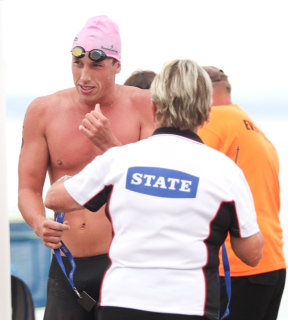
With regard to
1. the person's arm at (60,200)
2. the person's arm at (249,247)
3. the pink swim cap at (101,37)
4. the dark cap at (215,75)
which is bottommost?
the person's arm at (249,247)

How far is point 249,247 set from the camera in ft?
8.72

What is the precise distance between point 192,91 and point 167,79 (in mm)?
82

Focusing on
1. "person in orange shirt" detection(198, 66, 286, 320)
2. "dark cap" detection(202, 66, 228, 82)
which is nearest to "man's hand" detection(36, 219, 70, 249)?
"person in orange shirt" detection(198, 66, 286, 320)

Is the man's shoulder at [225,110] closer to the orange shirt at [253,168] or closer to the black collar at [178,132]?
the orange shirt at [253,168]

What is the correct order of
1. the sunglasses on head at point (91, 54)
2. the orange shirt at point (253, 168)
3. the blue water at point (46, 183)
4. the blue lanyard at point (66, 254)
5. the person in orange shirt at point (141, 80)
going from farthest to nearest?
the blue water at point (46, 183) < the person in orange shirt at point (141, 80) < the orange shirt at point (253, 168) < the sunglasses on head at point (91, 54) < the blue lanyard at point (66, 254)

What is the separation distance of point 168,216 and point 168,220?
0.01 metres

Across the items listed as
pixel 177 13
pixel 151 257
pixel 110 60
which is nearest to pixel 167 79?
pixel 151 257

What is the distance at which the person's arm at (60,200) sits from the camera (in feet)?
8.79

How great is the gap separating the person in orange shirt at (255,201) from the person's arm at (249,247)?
1.15 meters

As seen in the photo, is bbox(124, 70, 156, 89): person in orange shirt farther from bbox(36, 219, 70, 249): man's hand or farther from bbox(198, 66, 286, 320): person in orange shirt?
bbox(36, 219, 70, 249): man's hand

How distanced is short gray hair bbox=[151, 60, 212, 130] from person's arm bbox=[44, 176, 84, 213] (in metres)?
0.33

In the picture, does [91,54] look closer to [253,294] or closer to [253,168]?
[253,168]

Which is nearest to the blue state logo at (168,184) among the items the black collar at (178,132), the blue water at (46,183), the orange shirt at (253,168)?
the black collar at (178,132)

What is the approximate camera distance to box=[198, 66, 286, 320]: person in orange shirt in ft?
12.6
